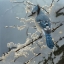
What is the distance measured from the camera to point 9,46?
0.73 m

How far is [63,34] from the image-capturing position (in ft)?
2.12

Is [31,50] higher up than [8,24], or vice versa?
[8,24]

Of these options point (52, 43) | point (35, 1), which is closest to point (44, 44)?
point (52, 43)

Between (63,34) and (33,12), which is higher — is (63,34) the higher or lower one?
the lower one

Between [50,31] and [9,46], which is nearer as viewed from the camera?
[50,31]

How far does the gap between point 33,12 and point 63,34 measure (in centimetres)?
15

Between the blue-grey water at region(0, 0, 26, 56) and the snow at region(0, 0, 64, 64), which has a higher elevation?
the blue-grey water at region(0, 0, 26, 56)

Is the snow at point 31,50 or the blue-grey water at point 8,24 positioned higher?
the blue-grey water at point 8,24

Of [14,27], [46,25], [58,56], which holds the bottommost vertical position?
[58,56]

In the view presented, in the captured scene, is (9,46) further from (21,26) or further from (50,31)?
(50,31)

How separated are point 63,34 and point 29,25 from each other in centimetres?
15

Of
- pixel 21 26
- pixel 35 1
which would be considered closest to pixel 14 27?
pixel 21 26

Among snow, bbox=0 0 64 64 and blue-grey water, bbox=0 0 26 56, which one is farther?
blue-grey water, bbox=0 0 26 56

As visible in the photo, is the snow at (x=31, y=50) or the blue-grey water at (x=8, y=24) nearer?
the snow at (x=31, y=50)
